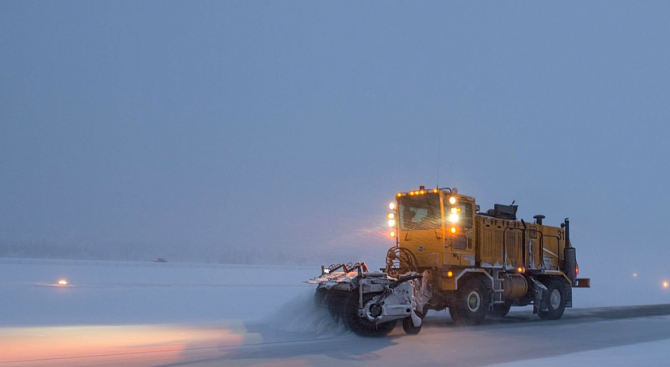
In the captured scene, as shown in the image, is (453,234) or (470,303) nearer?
(453,234)

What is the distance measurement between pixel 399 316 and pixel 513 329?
4074 mm

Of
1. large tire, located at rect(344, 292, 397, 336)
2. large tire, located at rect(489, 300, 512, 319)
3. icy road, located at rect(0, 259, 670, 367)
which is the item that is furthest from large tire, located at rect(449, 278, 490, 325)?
large tire, located at rect(344, 292, 397, 336)

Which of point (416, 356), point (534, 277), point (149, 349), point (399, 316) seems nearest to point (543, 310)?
point (534, 277)

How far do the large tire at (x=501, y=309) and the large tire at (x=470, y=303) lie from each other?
266 cm

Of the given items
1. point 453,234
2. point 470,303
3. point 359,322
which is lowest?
point 359,322

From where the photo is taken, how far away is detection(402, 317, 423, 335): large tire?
1440 cm

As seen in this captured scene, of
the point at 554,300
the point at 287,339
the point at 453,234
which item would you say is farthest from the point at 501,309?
the point at 287,339

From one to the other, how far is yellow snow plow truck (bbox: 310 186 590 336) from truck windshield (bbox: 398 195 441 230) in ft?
0.08

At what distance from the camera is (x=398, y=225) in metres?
17.6

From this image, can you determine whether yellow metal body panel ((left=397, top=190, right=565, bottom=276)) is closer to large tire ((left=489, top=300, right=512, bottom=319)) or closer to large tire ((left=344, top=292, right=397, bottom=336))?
large tire ((left=489, top=300, right=512, bottom=319))

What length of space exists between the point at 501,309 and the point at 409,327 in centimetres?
675

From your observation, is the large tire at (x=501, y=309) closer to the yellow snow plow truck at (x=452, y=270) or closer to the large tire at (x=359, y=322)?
the yellow snow plow truck at (x=452, y=270)

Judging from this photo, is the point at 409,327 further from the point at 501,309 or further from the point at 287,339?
the point at 501,309

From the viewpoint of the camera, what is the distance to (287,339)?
1312cm
